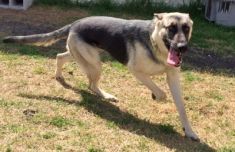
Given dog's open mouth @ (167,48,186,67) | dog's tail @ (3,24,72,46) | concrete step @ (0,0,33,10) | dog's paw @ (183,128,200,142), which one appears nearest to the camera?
dog's open mouth @ (167,48,186,67)

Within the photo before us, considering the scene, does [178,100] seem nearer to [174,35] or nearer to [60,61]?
[174,35]

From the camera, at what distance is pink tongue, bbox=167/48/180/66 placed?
5125mm

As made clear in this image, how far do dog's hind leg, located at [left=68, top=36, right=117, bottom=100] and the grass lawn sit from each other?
0.43ft

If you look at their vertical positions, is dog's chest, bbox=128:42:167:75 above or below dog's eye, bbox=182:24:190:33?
below

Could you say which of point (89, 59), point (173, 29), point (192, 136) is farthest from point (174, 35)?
point (89, 59)

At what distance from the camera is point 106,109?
20.6ft

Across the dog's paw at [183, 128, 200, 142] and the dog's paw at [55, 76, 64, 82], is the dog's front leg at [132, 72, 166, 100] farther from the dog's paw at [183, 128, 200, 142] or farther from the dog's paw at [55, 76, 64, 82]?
the dog's paw at [55, 76, 64, 82]

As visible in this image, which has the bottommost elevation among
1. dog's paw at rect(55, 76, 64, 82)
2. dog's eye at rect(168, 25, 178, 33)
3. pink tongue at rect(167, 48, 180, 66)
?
dog's paw at rect(55, 76, 64, 82)

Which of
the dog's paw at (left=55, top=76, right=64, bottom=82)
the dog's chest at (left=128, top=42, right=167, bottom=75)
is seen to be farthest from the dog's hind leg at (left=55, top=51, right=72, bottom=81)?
the dog's chest at (left=128, top=42, right=167, bottom=75)

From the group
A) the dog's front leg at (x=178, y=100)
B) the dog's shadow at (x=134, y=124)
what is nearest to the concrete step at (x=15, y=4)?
the dog's shadow at (x=134, y=124)

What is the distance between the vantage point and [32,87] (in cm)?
680

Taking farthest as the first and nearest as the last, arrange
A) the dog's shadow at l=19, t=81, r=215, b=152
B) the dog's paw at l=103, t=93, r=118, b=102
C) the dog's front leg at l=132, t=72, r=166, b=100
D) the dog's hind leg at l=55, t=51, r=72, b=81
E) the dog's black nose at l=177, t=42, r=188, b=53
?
the dog's hind leg at l=55, t=51, r=72, b=81
the dog's paw at l=103, t=93, r=118, b=102
the dog's front leg at l=132, t=72, r=166, b=100
the dog's shadow at l=19, t=81, r=215, b=152
the dog's black nose at l=177, t=42, r=188, b=53

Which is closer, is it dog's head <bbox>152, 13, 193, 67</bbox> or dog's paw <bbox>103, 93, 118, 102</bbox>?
dog's head <bbox>152, 13, 193, 67</bbox>

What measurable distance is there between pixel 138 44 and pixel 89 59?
32.9 inches
